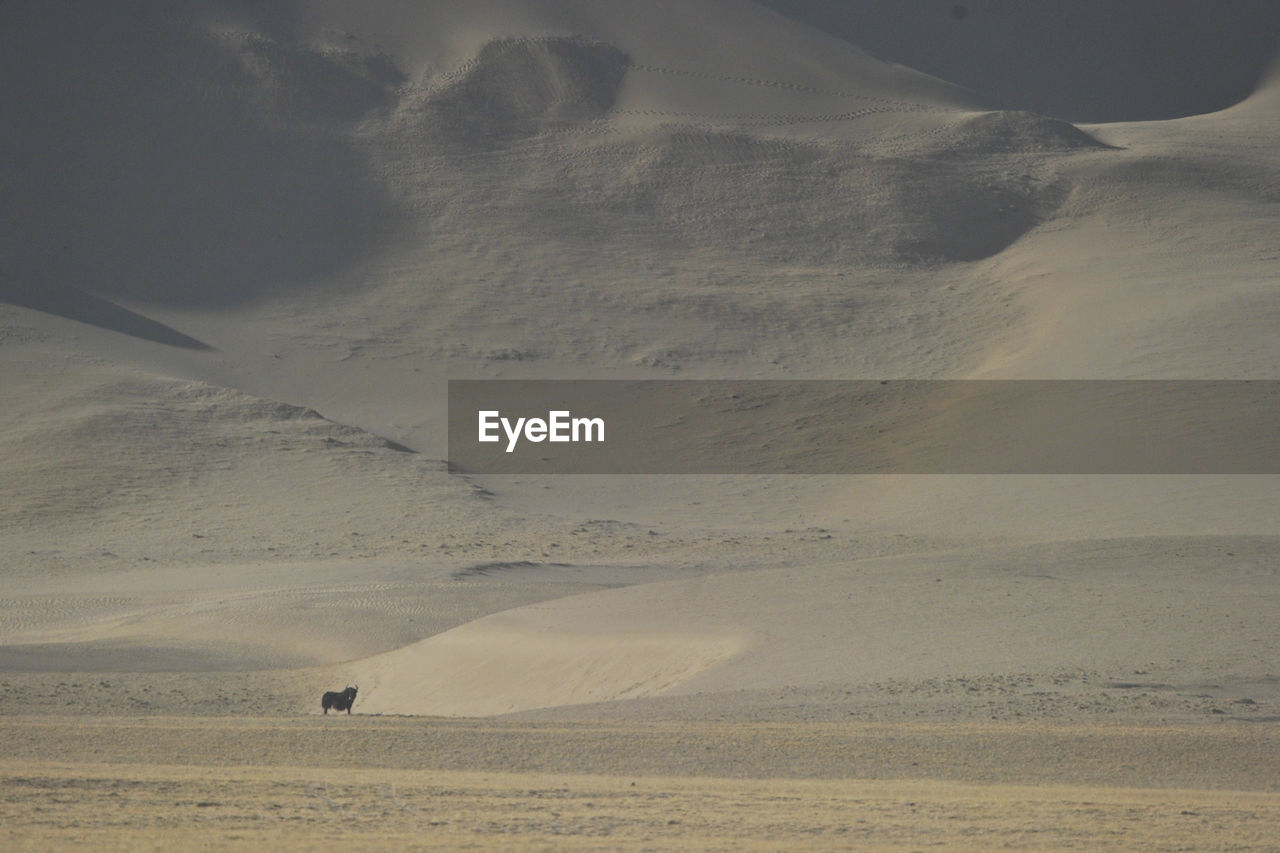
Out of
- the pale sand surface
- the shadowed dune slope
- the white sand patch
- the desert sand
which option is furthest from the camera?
the shadowed dune slope

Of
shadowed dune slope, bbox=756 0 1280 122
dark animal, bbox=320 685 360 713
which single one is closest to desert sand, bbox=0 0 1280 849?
shadowed dune slope, bbox=756 0 1280 122

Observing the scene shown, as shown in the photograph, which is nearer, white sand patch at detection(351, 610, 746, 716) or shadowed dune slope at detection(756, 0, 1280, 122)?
white sand patch at detection(351, 610, 746, 716)

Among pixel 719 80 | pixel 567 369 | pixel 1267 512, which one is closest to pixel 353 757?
pixel 1267 512

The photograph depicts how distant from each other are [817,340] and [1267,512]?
22.2 m

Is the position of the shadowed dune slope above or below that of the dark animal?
above

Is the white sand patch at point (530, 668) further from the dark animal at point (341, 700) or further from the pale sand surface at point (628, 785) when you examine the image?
the pale sand surface at point (628, 785)

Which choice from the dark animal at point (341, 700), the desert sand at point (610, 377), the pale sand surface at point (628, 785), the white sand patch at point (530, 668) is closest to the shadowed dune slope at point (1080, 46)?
the desert sand at point (610, 377)

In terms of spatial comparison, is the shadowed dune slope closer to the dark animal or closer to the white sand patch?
the white sand patch

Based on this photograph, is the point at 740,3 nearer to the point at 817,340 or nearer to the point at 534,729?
the point at 817,340

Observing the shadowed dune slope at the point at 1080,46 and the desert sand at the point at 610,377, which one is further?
the shadowed dune slope at the point at 1080,46

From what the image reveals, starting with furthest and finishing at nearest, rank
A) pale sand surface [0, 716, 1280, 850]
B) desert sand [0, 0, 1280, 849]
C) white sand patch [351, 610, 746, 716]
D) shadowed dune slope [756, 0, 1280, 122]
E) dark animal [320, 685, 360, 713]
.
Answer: shadowed dune slope [756, 0, 1280, 122], white sand patch [351, 610, 746, 716], dark animal [320, 685, 360, 713], desert sand [0, 0, 1280, 849], pale sand surface [0, 716, 1280, 850]

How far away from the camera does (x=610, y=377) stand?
4391cm

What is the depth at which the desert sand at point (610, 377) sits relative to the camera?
367 inches

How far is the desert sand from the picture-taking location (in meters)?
9.32
